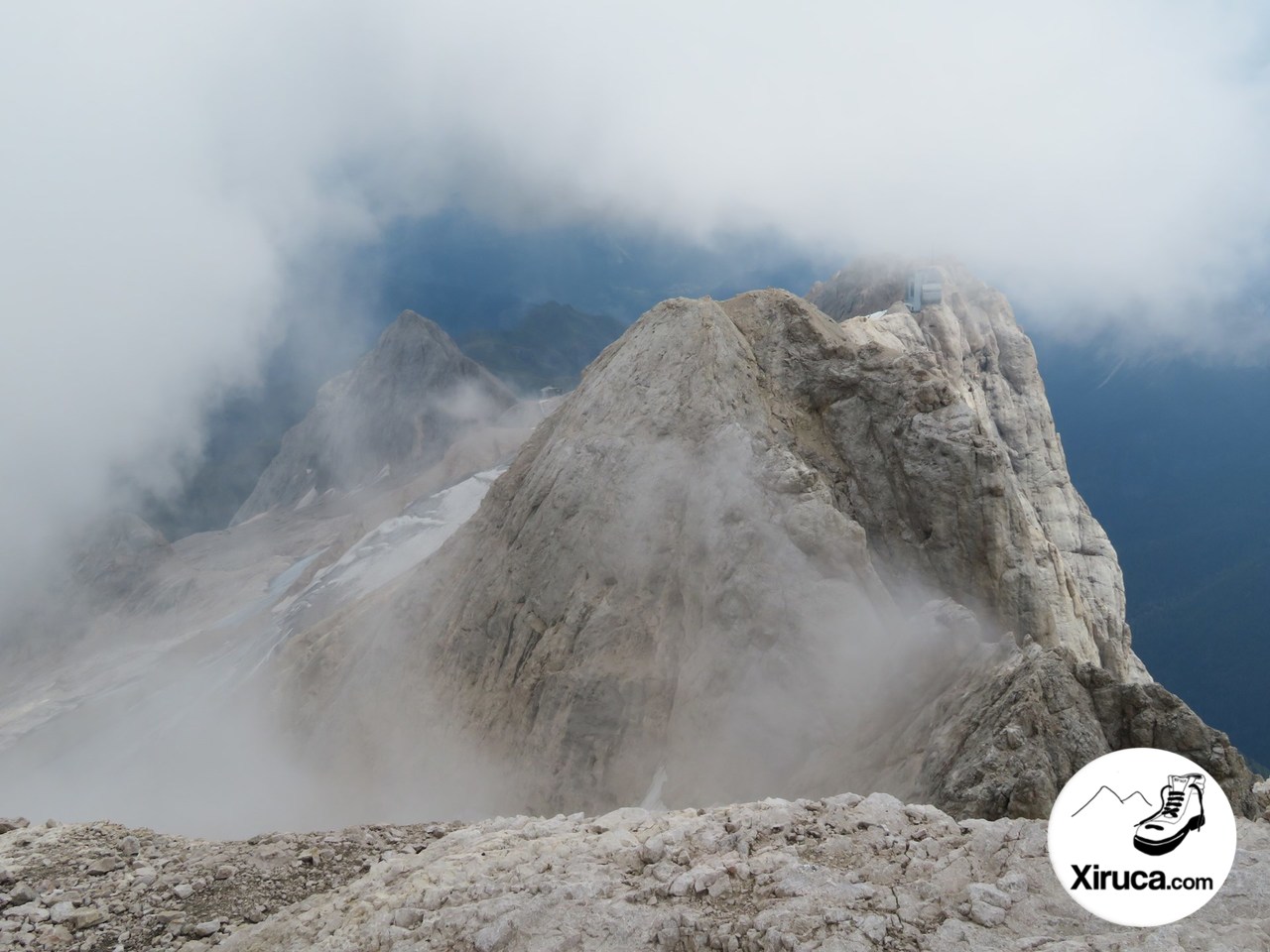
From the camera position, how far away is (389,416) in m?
141

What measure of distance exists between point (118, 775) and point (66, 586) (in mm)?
78964

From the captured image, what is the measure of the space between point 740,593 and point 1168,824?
15.2 meters

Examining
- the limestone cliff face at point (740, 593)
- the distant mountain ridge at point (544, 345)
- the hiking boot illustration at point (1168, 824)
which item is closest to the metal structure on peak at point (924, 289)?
the limestone cliff face at point (740, 593)

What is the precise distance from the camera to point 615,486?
27.2m

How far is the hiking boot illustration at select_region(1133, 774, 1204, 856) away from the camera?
28.0 ft

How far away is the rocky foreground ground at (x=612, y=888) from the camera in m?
9.20

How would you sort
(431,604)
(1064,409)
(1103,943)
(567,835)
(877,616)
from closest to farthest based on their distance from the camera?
(1103,943), (567,835), (877,616), (431,604), (1064,409)

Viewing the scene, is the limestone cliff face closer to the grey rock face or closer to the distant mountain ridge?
the grey rock face

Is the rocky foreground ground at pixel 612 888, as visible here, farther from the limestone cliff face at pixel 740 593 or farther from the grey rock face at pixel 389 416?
the grey rock face at pixel 389 416

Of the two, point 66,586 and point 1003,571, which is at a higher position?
point 1003,571

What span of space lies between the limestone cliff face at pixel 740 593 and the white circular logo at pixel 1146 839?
6253 millimetres

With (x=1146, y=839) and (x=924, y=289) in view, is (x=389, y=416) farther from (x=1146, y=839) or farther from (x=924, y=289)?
(x=1146, y=839)

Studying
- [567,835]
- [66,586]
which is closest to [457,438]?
[66,586]

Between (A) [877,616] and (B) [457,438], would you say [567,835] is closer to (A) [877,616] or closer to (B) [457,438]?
(A) [877,616]
